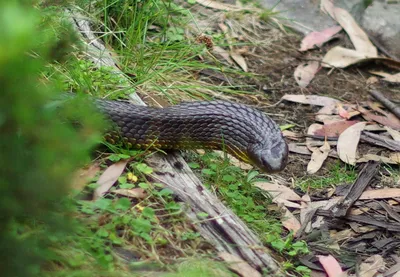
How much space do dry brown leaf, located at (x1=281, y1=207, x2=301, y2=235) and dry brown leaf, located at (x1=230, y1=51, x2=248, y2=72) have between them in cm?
226

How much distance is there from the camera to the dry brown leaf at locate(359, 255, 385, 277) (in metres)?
4.68

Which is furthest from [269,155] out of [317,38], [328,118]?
[317,38]

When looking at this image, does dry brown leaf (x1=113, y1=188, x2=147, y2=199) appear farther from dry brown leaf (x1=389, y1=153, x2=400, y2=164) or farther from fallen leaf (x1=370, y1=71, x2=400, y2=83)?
fallen leaf (x1=370, y1=71, x2=400, y2=83)

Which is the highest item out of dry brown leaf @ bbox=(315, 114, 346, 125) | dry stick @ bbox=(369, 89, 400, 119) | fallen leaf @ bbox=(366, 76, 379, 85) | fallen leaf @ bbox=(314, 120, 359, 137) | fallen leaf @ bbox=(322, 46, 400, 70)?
fallen leaf @ bbox=(322, 46, 400, 70)

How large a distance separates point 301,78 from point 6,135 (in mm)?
5177

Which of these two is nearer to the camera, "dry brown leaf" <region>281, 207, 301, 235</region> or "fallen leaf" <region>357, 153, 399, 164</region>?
"dry brown leaf" <region>281, 207, 301, 235</region>

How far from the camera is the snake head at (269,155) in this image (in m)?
5.07

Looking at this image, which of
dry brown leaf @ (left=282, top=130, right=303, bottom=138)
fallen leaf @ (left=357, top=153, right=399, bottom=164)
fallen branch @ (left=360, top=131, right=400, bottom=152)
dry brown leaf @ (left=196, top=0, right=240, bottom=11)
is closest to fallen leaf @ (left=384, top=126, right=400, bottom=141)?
fallen branch @ (left=360, top=131, right=400, bottom=152)

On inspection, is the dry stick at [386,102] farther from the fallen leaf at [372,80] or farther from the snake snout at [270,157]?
the snake snout at [270,157]

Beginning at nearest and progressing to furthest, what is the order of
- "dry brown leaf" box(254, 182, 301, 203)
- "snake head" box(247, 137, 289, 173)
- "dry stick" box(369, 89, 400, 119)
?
"snake head" box(247, 137, 289, 173), "dry brown leaf" box(254, 182, 301, 203), "dry stick" box(369, 89, 400, 119)

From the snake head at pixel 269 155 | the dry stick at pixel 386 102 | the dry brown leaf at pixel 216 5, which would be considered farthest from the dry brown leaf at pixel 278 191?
the dry brown leaf at pixel 216 5

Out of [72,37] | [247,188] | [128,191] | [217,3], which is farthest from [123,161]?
[217,3]

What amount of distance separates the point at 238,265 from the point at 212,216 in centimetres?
37

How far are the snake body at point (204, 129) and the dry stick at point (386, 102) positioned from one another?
76.9 inches
